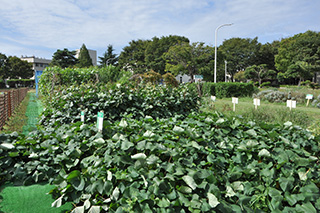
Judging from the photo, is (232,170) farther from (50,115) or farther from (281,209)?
(50,115)

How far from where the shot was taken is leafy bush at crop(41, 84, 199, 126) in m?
3.83

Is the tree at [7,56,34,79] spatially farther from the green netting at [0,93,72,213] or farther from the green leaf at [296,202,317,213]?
the green leaf at [296,202,317,213]

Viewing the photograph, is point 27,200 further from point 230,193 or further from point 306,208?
point 306,208

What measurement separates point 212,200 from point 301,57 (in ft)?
139

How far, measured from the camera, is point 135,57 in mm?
44438

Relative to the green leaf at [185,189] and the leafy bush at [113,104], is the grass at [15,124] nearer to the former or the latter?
the leafy bush at [113,104]

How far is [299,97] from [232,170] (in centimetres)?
1500

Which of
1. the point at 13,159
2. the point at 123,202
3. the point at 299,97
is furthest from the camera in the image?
the point at 299,97

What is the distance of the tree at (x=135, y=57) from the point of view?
42844mm

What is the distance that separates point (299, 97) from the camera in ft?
47.2

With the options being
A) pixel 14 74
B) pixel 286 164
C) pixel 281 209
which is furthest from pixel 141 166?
pixel 14 74

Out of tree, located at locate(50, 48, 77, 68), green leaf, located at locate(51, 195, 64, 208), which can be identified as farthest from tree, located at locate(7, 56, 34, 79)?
green leaf, located at locate(51, 195, 64, 208)

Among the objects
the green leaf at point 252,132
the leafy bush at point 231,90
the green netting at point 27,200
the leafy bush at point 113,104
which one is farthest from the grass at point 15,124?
the leafy bush at point 231,90

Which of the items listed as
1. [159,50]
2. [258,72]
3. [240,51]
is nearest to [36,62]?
[159,50]
